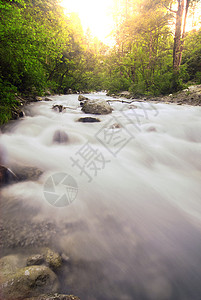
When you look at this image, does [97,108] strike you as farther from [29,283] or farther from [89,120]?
[29,283]

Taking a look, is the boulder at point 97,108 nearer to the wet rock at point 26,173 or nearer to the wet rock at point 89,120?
the wet rock at point 89,120

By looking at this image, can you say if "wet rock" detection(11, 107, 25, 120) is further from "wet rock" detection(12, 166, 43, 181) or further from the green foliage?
"wet rock" detection(12, 166, 43, 181)

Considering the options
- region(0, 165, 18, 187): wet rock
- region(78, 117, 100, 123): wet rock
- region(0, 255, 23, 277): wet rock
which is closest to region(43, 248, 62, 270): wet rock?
region(0, 255, 23, 277): wet rock

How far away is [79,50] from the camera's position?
45.5 feet

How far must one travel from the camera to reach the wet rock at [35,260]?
1155 millimetres

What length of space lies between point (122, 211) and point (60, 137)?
2.55 metres

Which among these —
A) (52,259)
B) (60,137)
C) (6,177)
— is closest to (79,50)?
(60,137)

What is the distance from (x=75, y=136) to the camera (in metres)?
3.77

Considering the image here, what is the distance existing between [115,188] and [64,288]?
124 cm

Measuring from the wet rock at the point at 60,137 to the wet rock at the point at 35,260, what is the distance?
2.63 m

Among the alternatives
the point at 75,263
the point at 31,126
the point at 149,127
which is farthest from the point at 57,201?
the point at 149,127

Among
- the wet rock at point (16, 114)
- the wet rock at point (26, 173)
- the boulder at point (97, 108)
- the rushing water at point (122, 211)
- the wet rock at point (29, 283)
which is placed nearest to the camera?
the wet rock at point (29, 283)

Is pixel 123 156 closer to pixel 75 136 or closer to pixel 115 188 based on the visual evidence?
pixel 115 188

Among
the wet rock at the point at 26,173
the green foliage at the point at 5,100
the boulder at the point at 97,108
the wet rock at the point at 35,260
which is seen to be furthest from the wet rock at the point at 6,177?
the boulder at the point at 97,108
